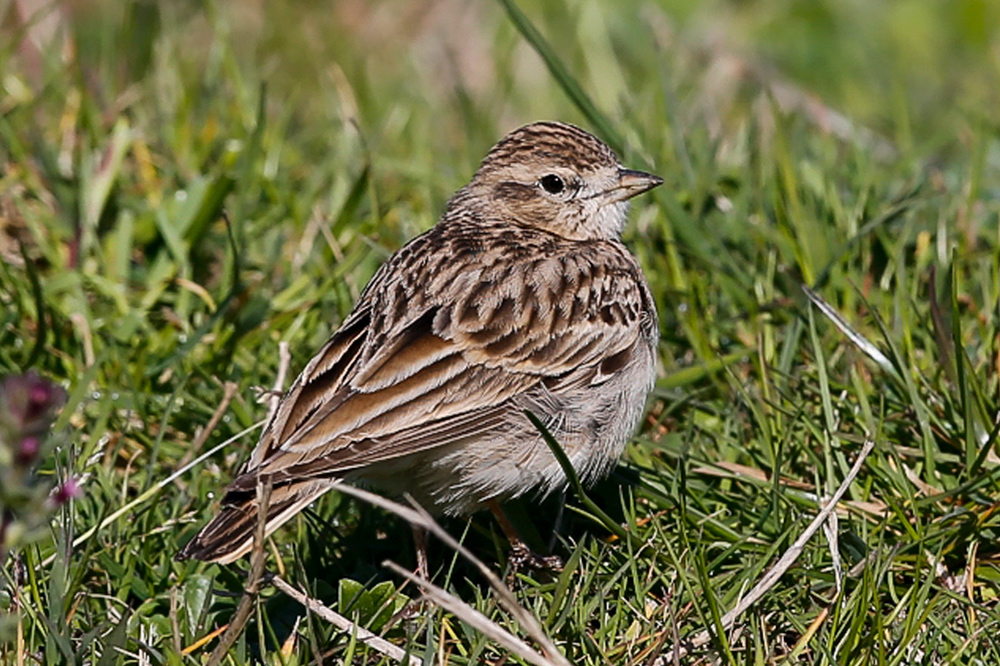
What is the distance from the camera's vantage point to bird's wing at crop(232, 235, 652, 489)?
4.18 meters

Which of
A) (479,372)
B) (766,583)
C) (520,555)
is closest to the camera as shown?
(766,583)

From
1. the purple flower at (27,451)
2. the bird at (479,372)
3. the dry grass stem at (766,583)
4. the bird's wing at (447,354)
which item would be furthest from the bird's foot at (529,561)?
the purple flower at (27,451)

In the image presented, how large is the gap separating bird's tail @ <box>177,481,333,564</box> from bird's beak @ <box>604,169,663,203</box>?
195cm

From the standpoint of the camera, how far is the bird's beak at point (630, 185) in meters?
5.39

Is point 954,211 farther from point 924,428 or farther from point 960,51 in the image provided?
point 960,51

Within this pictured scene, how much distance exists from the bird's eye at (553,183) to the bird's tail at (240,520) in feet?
6.21

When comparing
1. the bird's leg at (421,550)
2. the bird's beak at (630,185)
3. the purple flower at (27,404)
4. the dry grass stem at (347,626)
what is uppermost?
the purple flower at (27,404)

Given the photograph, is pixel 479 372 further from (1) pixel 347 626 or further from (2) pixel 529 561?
(1) pixel 347 626

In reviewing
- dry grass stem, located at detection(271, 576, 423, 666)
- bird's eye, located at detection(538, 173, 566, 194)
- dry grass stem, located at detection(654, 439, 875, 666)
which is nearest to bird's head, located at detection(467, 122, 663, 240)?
bird's eye, located at detection(538, 173, 566, 194)

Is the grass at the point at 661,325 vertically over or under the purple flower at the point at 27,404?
under

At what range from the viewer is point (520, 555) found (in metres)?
4.68

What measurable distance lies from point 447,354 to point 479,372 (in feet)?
0.38

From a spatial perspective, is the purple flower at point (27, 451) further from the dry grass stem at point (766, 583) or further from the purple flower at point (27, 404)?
the dry grass stem at point (766, 583)

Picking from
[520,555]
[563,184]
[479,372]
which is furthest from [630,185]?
[520,555]
